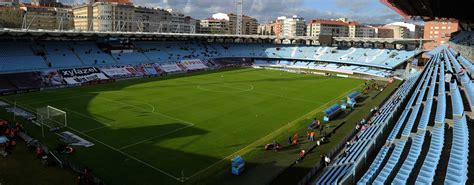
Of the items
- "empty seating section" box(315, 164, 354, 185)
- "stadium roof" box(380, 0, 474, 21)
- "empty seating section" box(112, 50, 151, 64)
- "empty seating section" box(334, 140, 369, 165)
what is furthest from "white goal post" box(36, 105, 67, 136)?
"empty seating section" box(112, 50, 151, 64)

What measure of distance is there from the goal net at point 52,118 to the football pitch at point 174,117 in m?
0.78

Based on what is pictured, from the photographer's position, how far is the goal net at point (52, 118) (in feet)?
94.6

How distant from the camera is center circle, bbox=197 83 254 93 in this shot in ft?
158

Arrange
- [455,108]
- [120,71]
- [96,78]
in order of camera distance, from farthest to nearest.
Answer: [120,71]
[96,78]
[455,108]

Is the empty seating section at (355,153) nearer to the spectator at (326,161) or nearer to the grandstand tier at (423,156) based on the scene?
the grandstand tier at (423,156)

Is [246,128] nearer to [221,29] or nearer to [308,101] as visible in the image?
[308,101]

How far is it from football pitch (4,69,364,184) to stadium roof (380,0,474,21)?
42.6 ft

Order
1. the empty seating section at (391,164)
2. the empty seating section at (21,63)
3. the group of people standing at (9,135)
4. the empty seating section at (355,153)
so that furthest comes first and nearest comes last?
the empty seating section at (21,63) → the group of people standing at (9,135) → the empty seating section at (355,153) → the empty seating section at (391,164)

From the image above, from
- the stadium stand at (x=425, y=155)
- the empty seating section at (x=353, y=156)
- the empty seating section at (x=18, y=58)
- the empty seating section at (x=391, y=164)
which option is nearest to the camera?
the stadium stand at (x=425, y=155)

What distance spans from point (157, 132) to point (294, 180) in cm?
1330

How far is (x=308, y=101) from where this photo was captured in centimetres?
4250

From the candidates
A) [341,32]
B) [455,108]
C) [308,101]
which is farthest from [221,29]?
Result: [455,108]

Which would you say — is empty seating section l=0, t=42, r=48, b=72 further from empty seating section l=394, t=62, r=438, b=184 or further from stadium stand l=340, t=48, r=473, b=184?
empty seating section l=394, t=62, r=438, b=184

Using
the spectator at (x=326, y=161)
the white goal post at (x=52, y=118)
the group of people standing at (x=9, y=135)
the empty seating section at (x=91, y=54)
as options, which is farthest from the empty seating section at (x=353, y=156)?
the empty seating section at (x=91, y=54)
